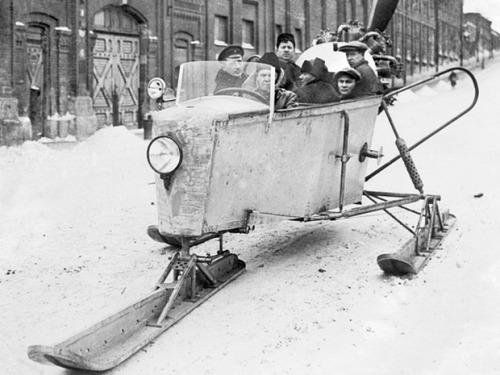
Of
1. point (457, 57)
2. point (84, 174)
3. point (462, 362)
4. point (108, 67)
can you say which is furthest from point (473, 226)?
point (457, 57)

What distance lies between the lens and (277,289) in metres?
5.57

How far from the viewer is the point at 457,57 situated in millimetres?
53219

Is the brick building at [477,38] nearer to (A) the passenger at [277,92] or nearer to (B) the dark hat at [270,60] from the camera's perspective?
(B) the dark hat at [270,60]

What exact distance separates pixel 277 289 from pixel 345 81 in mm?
2209

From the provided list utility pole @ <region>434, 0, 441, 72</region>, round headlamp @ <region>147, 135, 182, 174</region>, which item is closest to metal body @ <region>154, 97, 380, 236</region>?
round headlamp @ <region>147, 135, 182, 174</region>

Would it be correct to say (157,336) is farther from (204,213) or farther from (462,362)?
(462,362)

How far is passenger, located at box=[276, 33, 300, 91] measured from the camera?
269 inches

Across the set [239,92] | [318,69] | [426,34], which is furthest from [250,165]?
[426,34]

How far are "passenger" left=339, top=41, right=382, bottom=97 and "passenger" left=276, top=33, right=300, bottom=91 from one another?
56 cm

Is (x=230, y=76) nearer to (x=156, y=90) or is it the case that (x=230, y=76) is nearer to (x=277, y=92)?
(x=277, y=92)

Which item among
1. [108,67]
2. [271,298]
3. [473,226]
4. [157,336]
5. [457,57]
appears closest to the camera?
[157,336]

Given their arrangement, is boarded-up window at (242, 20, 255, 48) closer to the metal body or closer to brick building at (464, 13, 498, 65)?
the metal body

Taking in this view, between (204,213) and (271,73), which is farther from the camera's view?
(271,73)

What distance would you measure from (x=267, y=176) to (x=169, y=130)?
1001 mm
